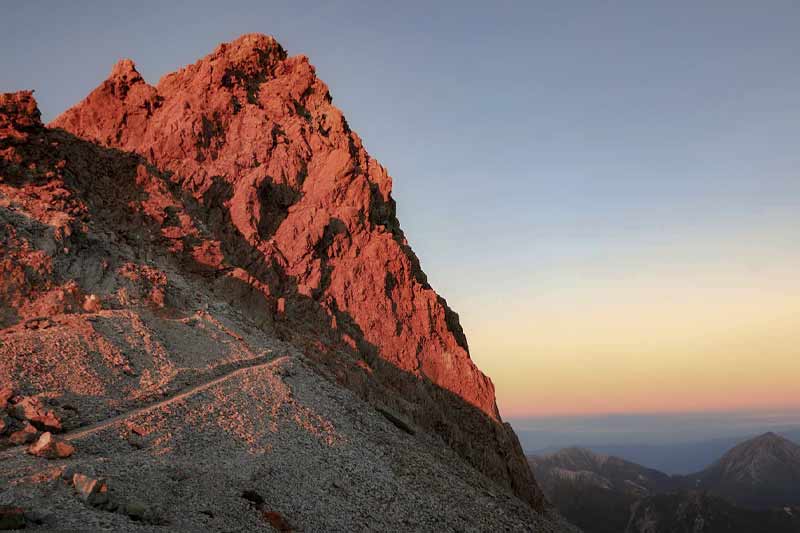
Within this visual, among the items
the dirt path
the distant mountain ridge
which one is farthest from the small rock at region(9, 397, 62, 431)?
the distant mountain ridge

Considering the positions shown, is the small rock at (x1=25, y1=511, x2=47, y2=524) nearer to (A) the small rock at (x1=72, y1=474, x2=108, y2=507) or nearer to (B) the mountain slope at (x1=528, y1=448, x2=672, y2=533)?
(A) the small rock at (x1=72, y1=474, x2=108, y2=507)

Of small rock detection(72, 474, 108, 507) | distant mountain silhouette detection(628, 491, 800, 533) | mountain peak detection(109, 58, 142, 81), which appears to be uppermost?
mountain peak detection(109, 58, 142, 81)

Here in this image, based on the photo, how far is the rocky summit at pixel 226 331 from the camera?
64.8 feet

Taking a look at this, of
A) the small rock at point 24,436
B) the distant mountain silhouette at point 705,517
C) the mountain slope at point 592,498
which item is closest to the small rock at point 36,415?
the small rock at point 24,436

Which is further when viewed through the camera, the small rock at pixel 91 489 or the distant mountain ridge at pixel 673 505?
the distant mountain ridge at pixel 673 505

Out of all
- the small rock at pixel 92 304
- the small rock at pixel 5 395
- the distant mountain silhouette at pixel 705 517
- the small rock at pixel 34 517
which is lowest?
the distant mountain silhouette at pixel 705 517

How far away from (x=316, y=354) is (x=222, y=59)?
28.3 meters

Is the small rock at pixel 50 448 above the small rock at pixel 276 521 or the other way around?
above

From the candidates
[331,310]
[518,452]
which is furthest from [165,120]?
[518,452]

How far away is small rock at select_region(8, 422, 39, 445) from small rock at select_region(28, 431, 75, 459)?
0.91 metres

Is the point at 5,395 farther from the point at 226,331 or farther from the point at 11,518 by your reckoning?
the point at 226,331

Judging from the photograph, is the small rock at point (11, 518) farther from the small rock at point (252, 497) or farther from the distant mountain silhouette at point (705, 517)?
the distant mountain silhouette at point (705, 517)

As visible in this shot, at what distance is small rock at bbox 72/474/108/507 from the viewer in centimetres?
1527

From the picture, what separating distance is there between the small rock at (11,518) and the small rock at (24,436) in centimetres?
643
